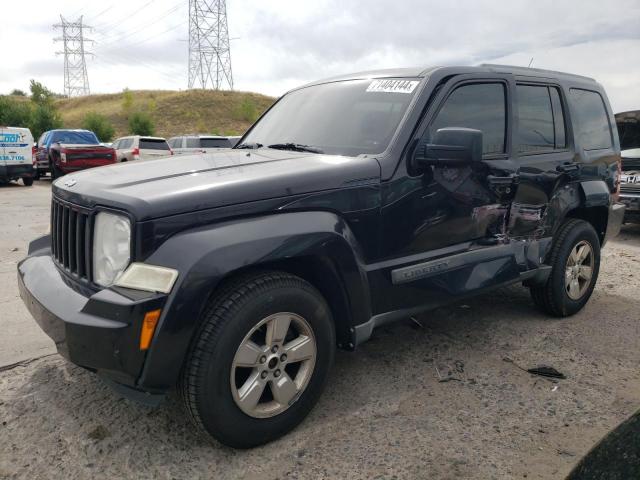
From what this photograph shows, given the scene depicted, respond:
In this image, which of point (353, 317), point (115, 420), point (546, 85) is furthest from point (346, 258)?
point (546, 85)

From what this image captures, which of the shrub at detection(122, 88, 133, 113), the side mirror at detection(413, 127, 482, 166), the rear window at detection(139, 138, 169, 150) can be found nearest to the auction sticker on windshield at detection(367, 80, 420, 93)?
the side mirror at detection(413, 127, 482, 166)

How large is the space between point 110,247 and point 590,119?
3907 mm

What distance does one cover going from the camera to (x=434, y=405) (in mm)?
2857

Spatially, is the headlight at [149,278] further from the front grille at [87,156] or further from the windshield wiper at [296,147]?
the front grille at [87,156]

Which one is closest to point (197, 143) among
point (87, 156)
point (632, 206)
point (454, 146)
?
point (87, 156)

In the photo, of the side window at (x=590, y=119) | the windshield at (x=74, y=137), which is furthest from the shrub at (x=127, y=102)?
the side window at (x=590, y=119)

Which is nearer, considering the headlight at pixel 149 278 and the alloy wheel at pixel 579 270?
the headlight at pixel 149 278

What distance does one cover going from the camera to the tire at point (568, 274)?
401 cm

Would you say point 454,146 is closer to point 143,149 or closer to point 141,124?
point 143,149

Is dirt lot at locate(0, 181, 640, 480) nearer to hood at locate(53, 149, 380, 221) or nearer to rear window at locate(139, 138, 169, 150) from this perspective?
hood at locate(53, 149, 380, 221)

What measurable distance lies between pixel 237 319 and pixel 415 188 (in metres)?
1.26

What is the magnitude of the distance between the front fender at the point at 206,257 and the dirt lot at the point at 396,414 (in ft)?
1.79

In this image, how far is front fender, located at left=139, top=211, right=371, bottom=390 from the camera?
2.10 m

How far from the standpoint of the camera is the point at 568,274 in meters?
4.14
